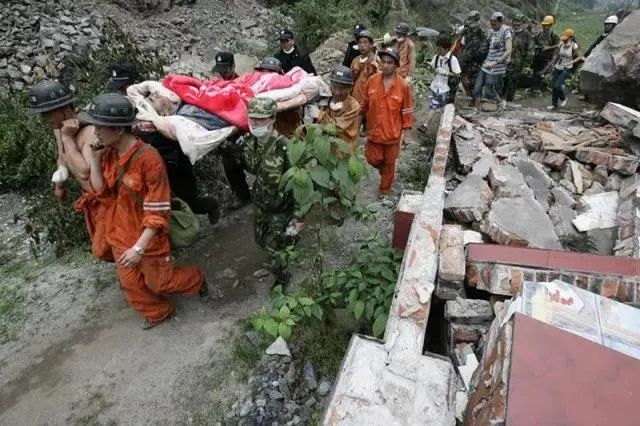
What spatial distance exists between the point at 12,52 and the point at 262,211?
6751mm

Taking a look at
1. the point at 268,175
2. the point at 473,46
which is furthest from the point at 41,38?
the point at 473,46

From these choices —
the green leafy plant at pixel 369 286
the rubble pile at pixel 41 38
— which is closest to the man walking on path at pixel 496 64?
the green leafy plant at pixel 369 286

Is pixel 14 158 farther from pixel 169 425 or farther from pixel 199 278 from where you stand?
pixel 169 425

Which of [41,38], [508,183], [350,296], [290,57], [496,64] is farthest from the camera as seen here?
[41,38]

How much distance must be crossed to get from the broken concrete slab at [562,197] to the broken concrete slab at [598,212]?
86mm

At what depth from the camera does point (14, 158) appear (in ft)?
16.6

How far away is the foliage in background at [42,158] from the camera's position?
413 cm

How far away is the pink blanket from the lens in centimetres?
332

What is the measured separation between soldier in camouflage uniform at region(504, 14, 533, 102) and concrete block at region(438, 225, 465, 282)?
585 cm

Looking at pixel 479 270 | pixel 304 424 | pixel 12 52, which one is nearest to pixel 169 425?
pixel 304 424

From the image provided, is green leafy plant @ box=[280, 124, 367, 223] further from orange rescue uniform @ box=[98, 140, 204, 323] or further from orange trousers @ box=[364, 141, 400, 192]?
orange trousers @ box=[364, 141, 400, 192]

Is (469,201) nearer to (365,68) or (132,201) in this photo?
(132,201)

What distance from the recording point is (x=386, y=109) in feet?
14.5

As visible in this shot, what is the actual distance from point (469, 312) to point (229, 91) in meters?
2.38
